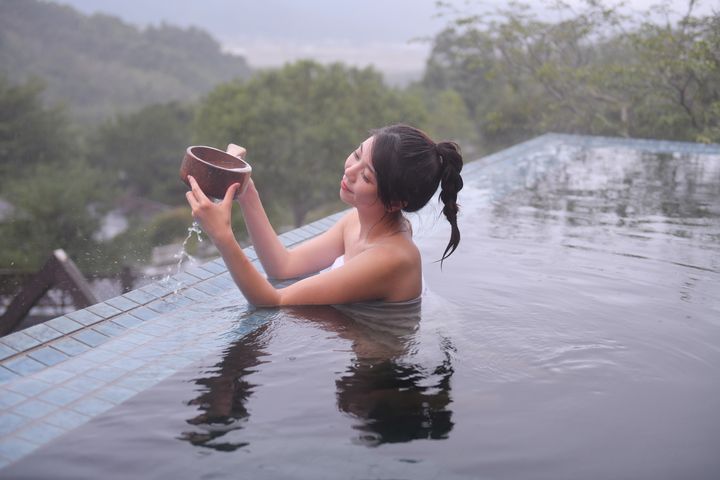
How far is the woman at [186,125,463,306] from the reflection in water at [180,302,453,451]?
87 millimetres

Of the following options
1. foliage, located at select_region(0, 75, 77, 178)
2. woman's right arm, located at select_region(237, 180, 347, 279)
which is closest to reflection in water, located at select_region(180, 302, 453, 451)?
woman's right arm, located at select_region(237, 180, 347, 279)

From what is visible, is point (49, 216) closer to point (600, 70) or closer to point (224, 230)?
point (600, 70)

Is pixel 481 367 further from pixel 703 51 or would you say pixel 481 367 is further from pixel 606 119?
pixel 606 119

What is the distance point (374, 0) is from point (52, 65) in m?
89.3

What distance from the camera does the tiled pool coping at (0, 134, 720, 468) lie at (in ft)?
6.76

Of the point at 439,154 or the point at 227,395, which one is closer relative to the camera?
the point at 227,395

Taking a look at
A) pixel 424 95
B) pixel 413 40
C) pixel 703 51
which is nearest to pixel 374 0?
pixel 424 95

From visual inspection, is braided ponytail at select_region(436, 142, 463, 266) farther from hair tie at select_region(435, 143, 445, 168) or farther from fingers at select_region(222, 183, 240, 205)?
fingers at select_region(222, 183, 240, 205)

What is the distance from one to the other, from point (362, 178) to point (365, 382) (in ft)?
2.60

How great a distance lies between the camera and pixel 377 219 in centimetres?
290

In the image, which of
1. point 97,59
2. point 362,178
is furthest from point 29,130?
point 362,178

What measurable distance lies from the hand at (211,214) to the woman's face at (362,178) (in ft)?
1.52

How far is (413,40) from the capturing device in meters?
18.3

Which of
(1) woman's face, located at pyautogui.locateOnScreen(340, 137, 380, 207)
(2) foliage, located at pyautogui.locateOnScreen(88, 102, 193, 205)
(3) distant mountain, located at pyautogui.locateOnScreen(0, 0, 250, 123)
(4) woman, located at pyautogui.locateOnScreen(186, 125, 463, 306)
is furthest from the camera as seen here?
(3) distant mountain, located at pyautogui.locateOnScreen(0, 0, 250, 123)
